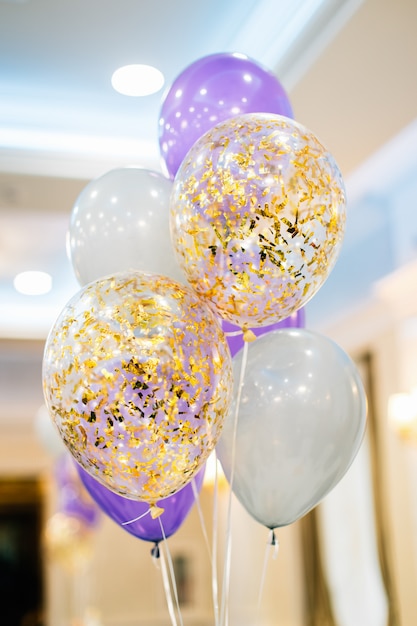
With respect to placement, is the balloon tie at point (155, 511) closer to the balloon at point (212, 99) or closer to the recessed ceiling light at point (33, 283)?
the balloon at point (212, 99)

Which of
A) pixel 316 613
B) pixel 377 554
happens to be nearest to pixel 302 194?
pixel 377 554

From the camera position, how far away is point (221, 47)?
11.0 feet

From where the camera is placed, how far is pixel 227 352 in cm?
175

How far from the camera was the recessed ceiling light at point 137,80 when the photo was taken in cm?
350

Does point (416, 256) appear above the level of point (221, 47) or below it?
below

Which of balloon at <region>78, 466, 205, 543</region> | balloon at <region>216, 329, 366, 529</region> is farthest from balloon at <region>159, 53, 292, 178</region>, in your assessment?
balloon at <region>78, 466, 205, 543</region>

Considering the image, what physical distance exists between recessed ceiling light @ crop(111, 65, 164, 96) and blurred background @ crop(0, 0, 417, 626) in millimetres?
43

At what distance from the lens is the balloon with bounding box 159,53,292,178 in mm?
2176

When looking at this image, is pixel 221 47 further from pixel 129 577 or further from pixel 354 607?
pixel 129 577

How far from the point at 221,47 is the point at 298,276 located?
1917 mm

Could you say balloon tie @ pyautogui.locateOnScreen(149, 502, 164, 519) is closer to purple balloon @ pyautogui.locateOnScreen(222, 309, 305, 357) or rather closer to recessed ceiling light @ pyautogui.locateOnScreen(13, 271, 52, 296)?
purple balloon @ pyautogui.locateOnScreen(222, 309, 305, 357)

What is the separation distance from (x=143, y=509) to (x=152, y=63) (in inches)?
79.9

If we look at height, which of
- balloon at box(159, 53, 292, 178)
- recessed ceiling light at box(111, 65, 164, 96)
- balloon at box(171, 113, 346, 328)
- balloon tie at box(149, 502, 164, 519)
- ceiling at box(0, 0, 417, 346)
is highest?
recessed ceiling light at box(111, 65, 164, 96)

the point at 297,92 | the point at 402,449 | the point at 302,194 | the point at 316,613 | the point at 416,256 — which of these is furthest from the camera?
the point at 316,613
